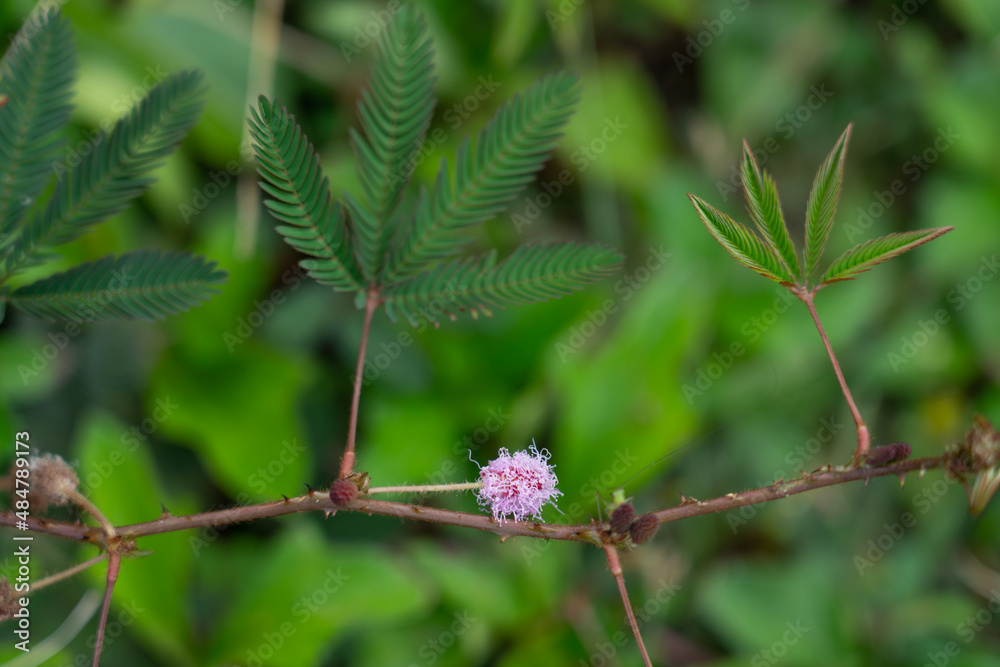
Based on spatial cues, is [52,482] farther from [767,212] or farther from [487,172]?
[767,212]

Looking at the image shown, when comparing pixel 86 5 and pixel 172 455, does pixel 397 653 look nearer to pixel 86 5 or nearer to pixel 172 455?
pixel 172 455

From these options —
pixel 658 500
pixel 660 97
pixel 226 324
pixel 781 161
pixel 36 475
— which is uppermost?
pixel 660 97

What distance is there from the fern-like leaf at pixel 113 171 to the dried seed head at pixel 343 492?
632 millimetres

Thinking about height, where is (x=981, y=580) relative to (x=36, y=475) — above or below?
above

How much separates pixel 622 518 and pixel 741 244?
15.4 inches

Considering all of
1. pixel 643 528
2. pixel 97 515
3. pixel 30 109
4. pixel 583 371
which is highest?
pixel 583 371

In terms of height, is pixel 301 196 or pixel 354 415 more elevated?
pixel 301 196

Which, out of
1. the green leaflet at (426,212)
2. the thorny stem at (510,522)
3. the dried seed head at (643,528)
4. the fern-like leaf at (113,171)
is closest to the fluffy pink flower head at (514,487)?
the thorny stem at (510,522)

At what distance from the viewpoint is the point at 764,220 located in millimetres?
1021

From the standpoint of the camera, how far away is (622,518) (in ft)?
3.04

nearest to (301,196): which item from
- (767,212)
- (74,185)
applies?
(74,185)

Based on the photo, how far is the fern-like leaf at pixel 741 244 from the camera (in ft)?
3.26

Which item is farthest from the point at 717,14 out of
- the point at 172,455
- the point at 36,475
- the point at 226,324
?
the point at 36,475

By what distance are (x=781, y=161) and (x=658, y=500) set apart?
5.27ft
